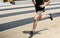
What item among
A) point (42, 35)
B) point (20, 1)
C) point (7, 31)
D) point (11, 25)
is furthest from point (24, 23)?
point (20, 1)

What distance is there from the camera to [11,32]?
7656 mm

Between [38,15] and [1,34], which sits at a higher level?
[38,15]

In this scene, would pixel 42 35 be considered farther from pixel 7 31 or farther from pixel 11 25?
pixel 11 25

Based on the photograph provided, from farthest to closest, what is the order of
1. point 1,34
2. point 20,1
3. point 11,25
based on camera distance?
1. point 20,1
2. point 11,25
3. point 1,34

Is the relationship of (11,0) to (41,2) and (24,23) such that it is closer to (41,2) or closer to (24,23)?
(24,23)

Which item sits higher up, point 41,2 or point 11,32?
point 41,2

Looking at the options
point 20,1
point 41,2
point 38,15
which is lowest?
point 20,1

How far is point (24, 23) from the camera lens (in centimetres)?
942

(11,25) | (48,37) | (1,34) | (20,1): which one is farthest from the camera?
(20,1)

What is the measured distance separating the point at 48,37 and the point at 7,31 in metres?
2.07

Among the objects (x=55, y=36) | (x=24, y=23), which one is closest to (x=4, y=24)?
(x=24, y=23)

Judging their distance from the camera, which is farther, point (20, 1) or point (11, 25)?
point (20, 1)

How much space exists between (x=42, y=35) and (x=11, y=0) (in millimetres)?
17376

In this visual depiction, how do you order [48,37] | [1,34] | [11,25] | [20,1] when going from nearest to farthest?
[48,37] < [1,34] < [11,25] < [20,1]
